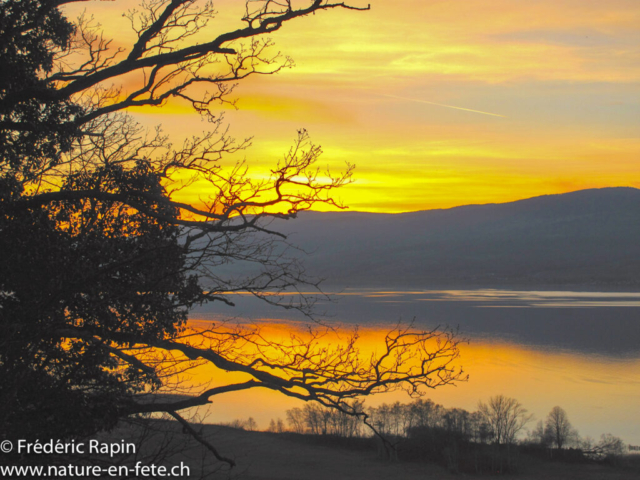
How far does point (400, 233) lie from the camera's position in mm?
199125

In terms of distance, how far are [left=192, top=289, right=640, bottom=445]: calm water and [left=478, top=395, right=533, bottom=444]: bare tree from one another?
84 cm

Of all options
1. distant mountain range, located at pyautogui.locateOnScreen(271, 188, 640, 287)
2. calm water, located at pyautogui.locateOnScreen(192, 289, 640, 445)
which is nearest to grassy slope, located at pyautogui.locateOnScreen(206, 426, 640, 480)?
calm water, located at pyautogui.locateOnScreen(192, 289, 640, 445)

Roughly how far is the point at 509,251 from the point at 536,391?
5162 inches

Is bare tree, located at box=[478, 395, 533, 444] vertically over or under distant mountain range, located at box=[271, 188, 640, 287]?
under

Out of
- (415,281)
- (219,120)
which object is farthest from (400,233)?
(219,120)

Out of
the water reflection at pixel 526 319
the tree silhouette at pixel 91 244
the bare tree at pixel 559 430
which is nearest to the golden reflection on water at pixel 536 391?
the bare tree at pixel 559 430

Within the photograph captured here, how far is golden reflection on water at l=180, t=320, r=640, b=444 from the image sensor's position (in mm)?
20375

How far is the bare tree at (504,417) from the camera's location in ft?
59.9

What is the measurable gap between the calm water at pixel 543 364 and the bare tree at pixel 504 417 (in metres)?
0.84

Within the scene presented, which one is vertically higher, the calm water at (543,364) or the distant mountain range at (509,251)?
the distant mountain range at (509,251)

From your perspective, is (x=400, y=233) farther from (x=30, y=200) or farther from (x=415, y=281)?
(x=30, y=200)

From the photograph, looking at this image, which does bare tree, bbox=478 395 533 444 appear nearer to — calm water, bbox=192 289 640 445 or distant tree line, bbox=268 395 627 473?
distant tree line, bbox=268 395 627 473

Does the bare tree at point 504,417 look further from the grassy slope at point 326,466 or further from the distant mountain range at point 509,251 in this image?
the distant mountain range at point 509,251

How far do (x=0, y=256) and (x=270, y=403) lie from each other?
19.9 metres
